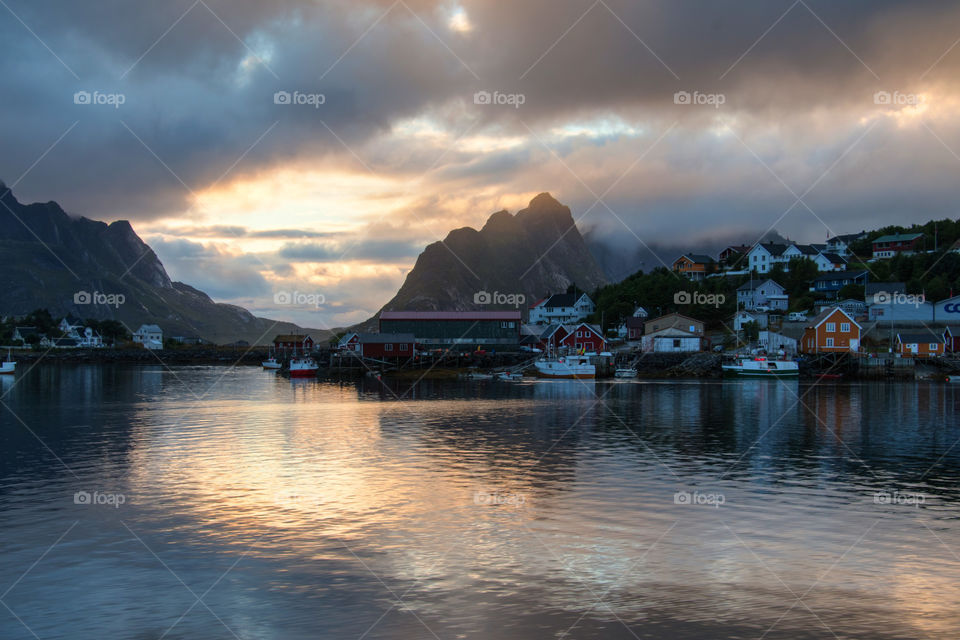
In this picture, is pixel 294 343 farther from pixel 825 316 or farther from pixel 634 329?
pixel 825 316

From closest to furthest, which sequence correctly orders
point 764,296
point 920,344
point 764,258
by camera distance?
point 920,344, point 764,296, point 764,258

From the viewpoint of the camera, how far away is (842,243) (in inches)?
7062

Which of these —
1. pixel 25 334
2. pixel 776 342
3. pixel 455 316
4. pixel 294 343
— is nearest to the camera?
pixel 776 342

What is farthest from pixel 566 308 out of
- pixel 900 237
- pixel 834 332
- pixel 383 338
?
pixel 900 237

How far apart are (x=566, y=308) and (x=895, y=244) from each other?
231 ft

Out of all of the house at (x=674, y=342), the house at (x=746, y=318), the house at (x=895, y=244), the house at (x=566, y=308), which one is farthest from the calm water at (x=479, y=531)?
the house at (x=895, y=244)

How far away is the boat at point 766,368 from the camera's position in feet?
327

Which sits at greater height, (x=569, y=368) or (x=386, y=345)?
(x=386, y=345)

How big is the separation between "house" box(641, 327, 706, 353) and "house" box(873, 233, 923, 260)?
2454 inches

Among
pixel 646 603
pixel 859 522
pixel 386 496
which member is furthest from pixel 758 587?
pixel 386 496

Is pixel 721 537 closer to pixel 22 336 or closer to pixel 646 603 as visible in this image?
pixel 646 603

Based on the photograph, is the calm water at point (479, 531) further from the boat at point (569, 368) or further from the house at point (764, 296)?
the house at point (764, 296)

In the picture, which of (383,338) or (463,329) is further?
(463,329)

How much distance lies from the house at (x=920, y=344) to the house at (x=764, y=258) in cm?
5244
